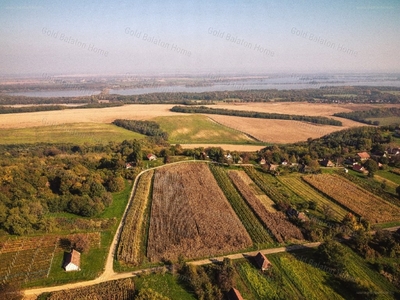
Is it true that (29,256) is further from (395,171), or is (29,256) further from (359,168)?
(395,171)

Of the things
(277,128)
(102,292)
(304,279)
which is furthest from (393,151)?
(102,292)

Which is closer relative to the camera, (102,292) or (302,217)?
(102,292)

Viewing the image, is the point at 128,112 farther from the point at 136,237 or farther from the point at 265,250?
the point at 265,250

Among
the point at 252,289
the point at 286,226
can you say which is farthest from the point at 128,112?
the point at 252,289

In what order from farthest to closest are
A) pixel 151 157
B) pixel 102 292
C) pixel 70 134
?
pixel 70 134 → pixel 151 157 → pixel 102 292

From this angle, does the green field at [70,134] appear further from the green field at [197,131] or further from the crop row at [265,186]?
the crop row at [265,186]

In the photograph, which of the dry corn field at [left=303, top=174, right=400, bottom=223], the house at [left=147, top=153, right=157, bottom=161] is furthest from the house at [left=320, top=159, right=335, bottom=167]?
the house at [left=147, top=153, right=157, bottom=161]

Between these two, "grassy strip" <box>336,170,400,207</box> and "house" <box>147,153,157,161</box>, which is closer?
"grassy strip" <box>336,170,400,207</box>

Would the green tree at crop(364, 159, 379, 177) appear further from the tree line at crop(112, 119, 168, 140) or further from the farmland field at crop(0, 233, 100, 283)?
the tree line at crop(112, 119, 168, 140)
